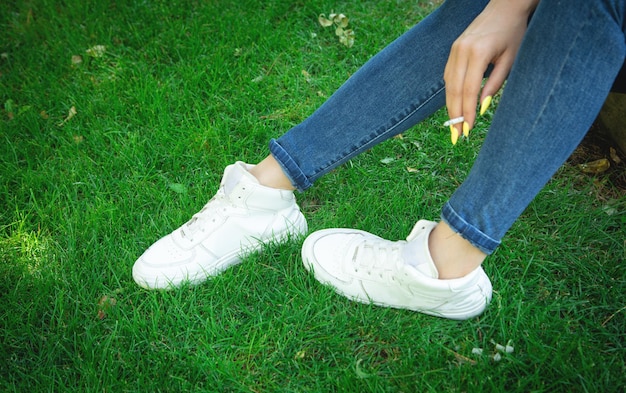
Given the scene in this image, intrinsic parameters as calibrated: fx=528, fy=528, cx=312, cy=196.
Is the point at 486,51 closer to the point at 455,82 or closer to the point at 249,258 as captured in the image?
the point at 455,82

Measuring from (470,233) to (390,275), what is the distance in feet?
1.00

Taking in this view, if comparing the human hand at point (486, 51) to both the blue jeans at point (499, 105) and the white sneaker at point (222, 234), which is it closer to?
the blue jeans at point (499, 105)

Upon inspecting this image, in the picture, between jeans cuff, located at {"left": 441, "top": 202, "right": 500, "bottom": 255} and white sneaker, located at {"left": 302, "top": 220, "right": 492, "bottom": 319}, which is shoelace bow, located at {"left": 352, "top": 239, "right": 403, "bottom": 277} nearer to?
white sneaker, located at {"left": 302, "top": 220, "right": 492, "bottom": 319}

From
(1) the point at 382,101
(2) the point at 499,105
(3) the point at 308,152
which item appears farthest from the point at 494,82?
(3) the point at 308,152

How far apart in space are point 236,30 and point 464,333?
186 centimetres

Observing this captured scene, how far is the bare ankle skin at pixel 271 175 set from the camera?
1.53 metres

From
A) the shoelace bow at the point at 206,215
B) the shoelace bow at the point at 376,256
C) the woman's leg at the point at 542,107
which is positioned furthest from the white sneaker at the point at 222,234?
the woman's leg at the point at 542,107

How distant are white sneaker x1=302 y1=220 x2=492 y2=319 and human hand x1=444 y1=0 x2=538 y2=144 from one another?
1.17 ft

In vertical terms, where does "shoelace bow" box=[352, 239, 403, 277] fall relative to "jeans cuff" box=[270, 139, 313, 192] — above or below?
below

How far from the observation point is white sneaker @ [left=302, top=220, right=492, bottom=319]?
1.32m

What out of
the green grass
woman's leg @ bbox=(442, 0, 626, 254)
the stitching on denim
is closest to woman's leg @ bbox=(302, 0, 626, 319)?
woman's leg @ bbox=(442, 0, 626, 254)

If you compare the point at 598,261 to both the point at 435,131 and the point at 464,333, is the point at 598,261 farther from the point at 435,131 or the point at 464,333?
the point at 435,131

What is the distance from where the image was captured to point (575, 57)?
97 cm

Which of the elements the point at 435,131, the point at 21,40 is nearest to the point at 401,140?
the point at 435,131
